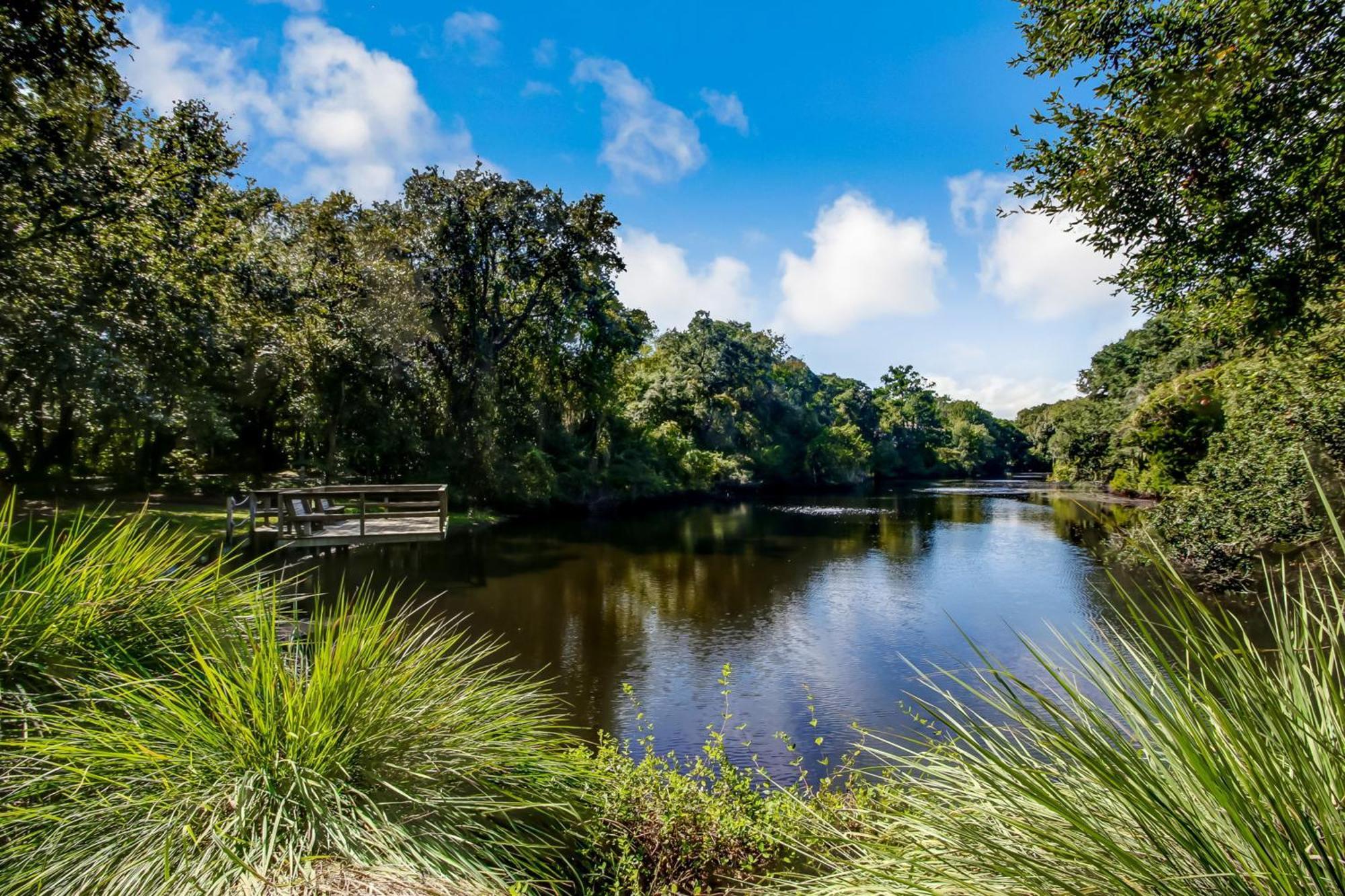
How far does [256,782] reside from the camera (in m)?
2.85

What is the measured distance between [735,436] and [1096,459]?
24067 mm

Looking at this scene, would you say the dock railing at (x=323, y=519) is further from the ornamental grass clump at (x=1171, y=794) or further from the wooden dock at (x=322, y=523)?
the ornamental grass clump at (x=1171, y=794)

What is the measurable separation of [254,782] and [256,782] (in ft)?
0.07

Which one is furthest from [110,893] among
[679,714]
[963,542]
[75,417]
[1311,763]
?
[963,542]

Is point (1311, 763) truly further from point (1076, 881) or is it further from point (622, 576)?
point (622, 576)

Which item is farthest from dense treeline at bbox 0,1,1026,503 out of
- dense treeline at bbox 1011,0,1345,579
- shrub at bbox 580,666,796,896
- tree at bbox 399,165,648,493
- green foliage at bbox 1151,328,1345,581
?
green foliage at bbox 1151,328,1345,581

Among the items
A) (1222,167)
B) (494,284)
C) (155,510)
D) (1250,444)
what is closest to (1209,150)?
(1222,167)

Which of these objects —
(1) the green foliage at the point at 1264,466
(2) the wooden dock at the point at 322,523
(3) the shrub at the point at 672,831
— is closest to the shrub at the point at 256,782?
(3) the shrub at the point at 672,831

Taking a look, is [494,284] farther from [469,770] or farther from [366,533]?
[469,770]

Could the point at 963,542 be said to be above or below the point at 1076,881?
below

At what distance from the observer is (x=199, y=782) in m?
2.84

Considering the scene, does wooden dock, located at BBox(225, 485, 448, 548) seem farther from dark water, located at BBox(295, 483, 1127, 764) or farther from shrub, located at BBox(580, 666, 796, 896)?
shrub, located at BBox(580, 666, 796, 896)

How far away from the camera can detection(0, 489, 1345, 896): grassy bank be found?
175 cm

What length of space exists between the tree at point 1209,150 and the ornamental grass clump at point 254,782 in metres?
8.23
